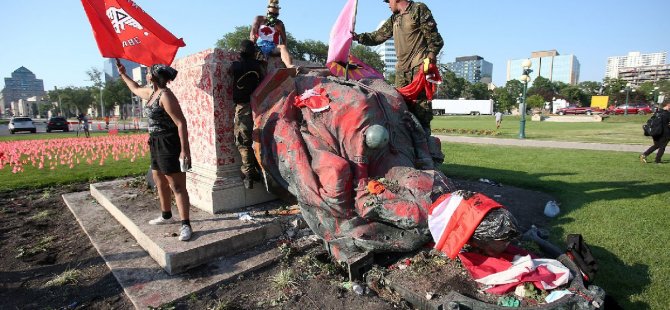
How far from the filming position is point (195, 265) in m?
3.37

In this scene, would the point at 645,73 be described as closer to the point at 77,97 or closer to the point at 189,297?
the point at 189,297

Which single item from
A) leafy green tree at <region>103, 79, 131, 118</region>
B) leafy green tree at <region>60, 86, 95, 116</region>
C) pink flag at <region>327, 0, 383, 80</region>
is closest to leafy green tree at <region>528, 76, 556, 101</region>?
leafy green tree at <region>103, 79, 131, 118</region>

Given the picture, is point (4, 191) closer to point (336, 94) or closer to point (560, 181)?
point (336, 94)

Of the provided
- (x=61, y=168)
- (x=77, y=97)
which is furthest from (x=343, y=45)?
(x=77, y=97)

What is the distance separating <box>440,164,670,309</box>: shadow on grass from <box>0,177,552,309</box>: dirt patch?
1422 mm

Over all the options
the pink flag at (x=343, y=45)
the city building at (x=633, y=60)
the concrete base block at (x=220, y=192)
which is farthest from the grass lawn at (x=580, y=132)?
the city building at (x=633, y=60)

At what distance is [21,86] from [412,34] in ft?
650

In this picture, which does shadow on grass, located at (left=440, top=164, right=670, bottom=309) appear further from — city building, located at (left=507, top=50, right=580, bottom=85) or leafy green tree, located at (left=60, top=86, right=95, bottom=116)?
city building, located at (left=507, top=50, right=580, bottom=85)

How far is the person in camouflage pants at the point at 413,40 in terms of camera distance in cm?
465

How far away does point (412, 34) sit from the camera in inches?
190

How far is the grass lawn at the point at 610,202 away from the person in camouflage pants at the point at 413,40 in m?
2.35

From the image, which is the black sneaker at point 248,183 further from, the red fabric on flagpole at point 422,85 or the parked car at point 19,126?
the parked car at point 19,126

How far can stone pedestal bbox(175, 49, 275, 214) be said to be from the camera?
167 inches

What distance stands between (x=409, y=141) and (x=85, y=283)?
143 inches
